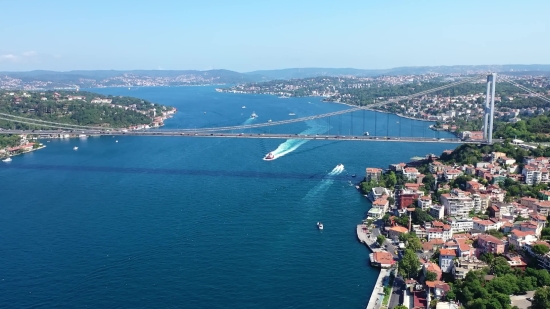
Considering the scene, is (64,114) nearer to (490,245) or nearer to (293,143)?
(293,143)

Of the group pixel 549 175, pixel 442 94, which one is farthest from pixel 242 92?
pixel 549 175

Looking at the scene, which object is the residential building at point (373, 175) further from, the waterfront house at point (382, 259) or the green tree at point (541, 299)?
the green tree at point (541, 299)

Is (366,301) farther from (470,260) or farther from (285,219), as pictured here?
(285,219)

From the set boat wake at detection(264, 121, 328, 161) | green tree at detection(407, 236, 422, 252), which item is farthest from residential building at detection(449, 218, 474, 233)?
boat wake at detection(264, 121, 328, 161)

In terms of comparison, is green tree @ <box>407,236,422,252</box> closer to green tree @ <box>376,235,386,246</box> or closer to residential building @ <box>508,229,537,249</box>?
green tree @ <box>376,235,386,246</box>

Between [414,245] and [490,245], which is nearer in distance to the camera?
[490,245]

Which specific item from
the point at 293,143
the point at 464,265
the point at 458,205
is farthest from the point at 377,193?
the point at 293,143
